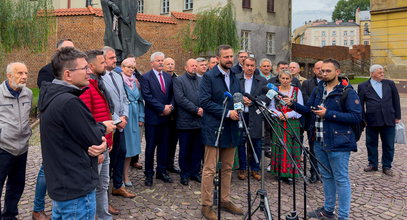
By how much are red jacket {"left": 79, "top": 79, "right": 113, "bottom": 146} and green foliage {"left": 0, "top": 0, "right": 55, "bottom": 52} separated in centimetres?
1256

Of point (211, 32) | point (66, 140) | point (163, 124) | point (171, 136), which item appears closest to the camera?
point (66, 140)

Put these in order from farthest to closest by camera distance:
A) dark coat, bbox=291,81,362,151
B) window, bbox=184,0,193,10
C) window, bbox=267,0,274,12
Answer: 1. window, bbox=267,0,274,12
2. window, bbox=184,0,193,10
3. dark coat, bbox=291,81,362,151

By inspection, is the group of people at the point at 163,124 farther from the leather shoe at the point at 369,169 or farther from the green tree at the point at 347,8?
the green tree at the point at 347,8

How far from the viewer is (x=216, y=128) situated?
484cm

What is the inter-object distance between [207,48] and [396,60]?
35.5 ft

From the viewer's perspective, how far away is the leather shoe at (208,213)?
4.75 m

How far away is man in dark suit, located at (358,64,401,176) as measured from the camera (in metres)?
7.27

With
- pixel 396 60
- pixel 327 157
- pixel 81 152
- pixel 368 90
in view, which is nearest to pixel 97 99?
pixel 81 152

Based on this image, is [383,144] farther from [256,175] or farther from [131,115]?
[131,115]

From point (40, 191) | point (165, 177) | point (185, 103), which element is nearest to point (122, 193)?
point (165, 177)

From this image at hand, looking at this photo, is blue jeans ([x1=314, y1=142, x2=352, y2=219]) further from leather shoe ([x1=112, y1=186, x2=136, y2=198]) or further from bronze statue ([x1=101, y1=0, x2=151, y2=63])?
bronze statue ([x1=101, y1=0, x2=151, y2=63])

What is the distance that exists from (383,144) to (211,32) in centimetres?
1736

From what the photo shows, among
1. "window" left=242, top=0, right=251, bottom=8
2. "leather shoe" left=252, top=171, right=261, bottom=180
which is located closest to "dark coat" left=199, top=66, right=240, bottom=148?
"leather shoe" left=252, top=171, right=261, bottom=180

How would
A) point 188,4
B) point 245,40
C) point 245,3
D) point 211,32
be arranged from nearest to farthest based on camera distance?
point 211,32 → point 245,3 → point 245,40 → point 188,4
